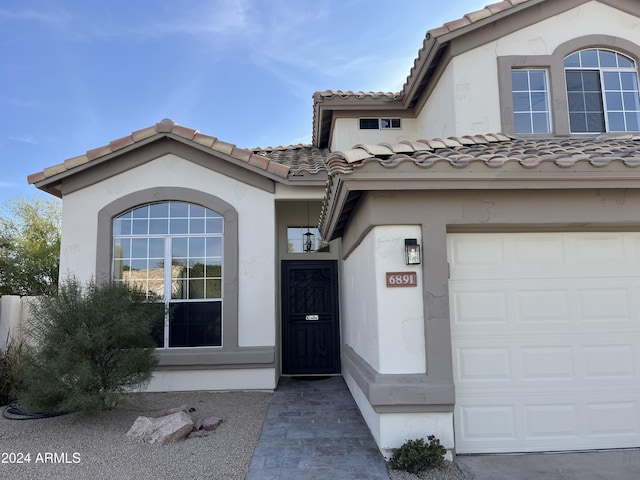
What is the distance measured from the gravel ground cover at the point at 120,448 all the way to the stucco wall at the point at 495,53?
6513 millimetres

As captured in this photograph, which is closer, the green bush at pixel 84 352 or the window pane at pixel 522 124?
the green bush at pixel 84 352

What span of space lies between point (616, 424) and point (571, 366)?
819 mm

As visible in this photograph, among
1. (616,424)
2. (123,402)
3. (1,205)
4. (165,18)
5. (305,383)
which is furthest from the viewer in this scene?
(1,205)

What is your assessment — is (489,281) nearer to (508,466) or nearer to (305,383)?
(508,466)

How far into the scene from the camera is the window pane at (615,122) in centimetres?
859

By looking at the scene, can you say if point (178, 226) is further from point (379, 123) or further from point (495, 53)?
point (495, 53)

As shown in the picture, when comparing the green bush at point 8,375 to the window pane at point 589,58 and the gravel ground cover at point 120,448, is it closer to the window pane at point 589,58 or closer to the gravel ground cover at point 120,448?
the gravel ground cover at point 120,448

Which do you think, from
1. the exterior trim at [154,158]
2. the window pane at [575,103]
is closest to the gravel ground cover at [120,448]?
the exterior trim at [154,158]

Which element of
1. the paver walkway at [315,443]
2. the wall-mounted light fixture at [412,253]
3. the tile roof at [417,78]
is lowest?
the paver walkway at [315,443]

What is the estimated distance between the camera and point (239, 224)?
9.09 meters

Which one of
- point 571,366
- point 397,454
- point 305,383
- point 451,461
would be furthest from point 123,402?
point 571,366

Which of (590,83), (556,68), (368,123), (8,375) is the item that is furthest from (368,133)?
(8,375)

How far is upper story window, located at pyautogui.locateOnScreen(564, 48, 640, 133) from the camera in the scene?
8.60 meters

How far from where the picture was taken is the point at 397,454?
15.7 feet
